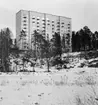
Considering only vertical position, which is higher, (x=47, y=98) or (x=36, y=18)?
(x=36, y=18)

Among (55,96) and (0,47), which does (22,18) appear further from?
(55,96)

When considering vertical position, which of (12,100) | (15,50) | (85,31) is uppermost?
(85,31)

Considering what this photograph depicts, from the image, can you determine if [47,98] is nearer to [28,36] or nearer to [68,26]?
[28,36]

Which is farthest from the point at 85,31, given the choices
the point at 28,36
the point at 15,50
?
the point at 28,36

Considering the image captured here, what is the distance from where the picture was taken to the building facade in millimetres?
79438

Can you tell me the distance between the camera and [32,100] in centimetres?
607

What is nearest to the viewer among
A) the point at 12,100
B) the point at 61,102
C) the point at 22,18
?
the point at 61,102

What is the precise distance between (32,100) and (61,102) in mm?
1231

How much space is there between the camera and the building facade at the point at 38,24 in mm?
79438

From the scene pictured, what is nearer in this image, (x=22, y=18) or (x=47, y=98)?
(x=47, y=98)

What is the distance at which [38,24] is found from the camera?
83.2m

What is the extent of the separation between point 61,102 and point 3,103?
2289mm

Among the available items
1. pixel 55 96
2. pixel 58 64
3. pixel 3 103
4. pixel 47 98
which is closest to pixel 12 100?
pixel 3 103

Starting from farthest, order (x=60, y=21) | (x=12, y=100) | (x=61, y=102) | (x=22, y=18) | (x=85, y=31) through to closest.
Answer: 1. (x=60, y=21)
2. (x=22, y=18)
3. (x=85, y=31)
4. (x=12, y=100)
5. (x=61, y=102)
